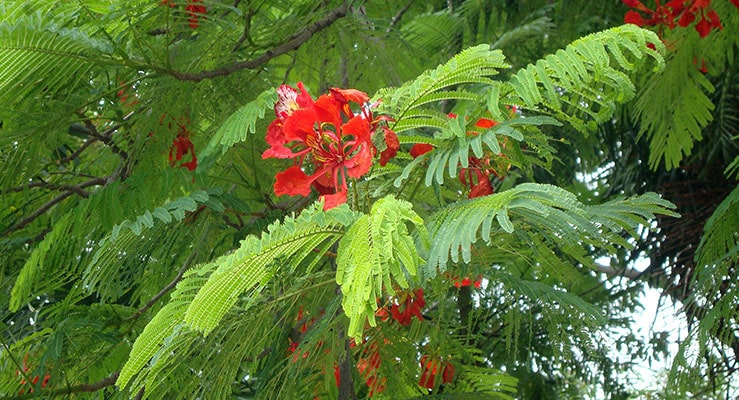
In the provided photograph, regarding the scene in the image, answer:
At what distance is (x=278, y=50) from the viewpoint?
2910 millimetres

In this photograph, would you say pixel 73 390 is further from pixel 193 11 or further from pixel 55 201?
pixel 193 11

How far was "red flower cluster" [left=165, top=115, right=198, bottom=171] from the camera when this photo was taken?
2941 millimetres

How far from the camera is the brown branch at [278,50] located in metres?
2.69

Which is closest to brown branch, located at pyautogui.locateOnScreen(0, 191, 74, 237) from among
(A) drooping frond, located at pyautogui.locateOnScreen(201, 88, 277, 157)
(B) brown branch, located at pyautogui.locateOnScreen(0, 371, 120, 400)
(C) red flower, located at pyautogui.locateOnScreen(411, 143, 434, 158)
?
(B) brown branch, located at pyautogui.locateOnScreen(0, 371, 120, 400)

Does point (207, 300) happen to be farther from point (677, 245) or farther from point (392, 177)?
point (677, 245)

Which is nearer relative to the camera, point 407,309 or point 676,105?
point 407,309

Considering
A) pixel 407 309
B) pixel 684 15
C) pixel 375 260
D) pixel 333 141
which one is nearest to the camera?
pixel 375 260

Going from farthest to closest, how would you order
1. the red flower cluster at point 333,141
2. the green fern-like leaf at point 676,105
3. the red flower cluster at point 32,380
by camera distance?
the green fern-like leaf at point 676,105 → the red flower cluster at point 32,380 → the red flower cluster at point 333,141

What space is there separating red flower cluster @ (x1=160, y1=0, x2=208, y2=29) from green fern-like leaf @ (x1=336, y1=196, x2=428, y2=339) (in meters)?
1.13

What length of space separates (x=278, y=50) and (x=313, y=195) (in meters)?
0.39

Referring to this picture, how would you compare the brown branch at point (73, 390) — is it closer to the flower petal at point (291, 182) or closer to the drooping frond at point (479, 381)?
the drooping frond at point (479, 381)

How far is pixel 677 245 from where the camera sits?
4457 mm

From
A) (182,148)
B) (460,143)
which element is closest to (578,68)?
(460,143)

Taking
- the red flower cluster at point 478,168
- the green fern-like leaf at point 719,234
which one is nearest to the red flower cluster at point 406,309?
the red flower cluster at point 478,168
